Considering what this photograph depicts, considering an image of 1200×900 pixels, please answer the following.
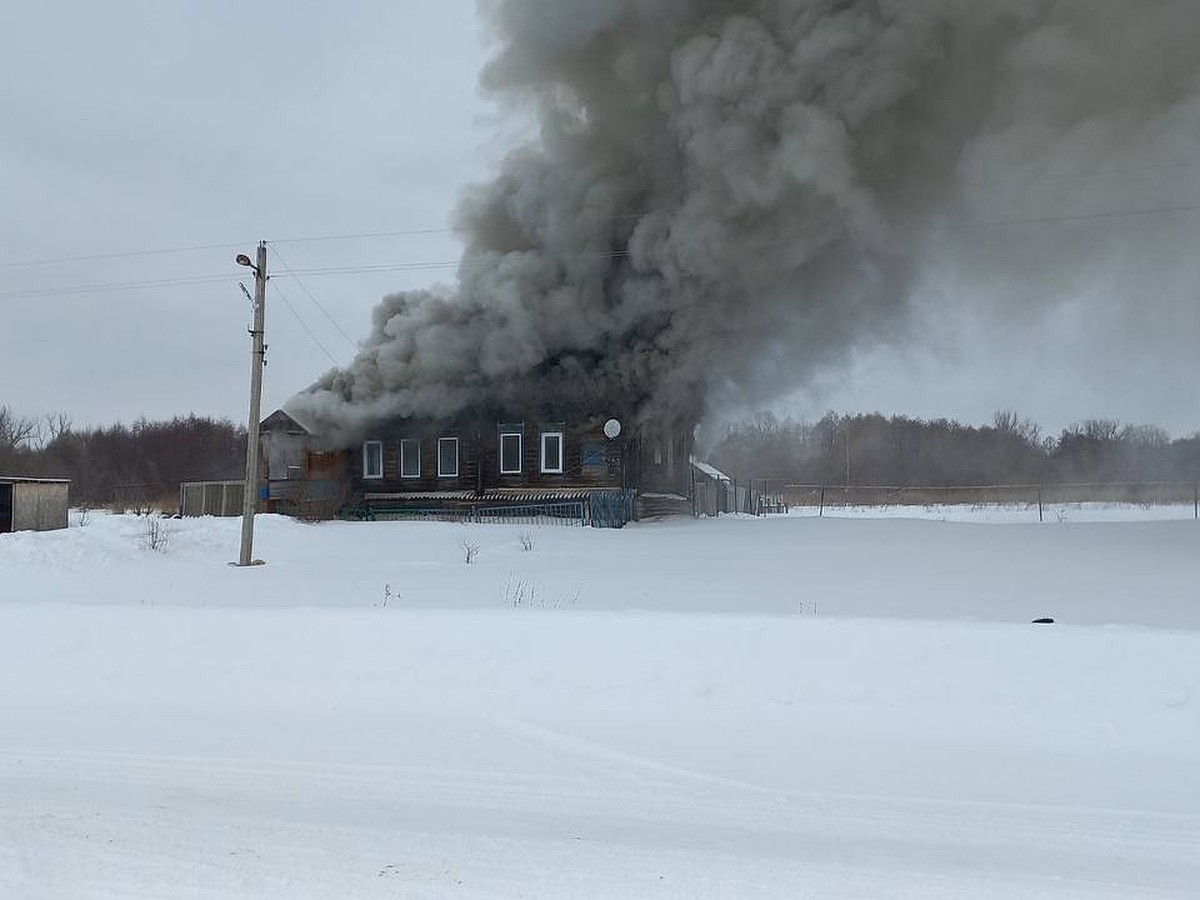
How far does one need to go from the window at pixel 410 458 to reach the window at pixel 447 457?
0.70 metres

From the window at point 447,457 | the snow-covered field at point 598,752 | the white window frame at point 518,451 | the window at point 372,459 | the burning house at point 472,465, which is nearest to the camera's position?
the snow-covered field at point 598,752

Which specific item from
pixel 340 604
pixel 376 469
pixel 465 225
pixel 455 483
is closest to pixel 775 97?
pixel 465 225

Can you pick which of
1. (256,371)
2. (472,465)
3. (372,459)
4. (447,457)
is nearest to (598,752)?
(256,371)

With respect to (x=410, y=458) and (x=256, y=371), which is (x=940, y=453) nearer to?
(x=410, y=458)

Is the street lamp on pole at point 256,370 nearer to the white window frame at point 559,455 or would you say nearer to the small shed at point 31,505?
the small shed at point 31,505

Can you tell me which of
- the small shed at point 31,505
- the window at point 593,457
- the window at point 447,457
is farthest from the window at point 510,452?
the small shed at point 31,505

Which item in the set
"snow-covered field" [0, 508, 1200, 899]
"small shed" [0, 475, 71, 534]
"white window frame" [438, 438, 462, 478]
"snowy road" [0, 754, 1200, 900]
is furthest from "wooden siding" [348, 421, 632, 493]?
"snowy road" [0, 754, 1200, 900]

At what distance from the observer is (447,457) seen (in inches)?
1096

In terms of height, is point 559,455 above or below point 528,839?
above

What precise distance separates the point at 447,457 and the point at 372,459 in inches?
101

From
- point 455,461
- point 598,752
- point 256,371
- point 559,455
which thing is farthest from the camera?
point 455,461

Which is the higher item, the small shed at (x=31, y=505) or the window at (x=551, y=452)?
the window at (x=551, y=452)

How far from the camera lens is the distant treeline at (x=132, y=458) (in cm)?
4294

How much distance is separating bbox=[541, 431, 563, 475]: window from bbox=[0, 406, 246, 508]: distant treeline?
68.4ft
